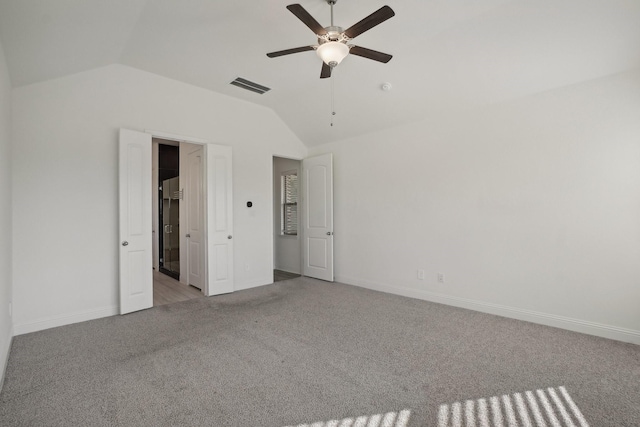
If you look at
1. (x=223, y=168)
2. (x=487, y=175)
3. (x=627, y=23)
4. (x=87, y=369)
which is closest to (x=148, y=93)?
(x=223, y=168)

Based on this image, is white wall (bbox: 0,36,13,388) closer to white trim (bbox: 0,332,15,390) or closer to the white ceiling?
white trim (bbox: 0,332,15,390)

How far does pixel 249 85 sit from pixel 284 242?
3.33m

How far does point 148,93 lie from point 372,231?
3781 mm

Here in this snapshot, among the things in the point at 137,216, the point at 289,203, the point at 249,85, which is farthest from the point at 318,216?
the point at 137,216

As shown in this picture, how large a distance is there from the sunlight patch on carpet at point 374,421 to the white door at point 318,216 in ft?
11.9

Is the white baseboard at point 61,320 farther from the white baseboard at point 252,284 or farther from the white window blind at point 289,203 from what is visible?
the white window blind at point 289,203

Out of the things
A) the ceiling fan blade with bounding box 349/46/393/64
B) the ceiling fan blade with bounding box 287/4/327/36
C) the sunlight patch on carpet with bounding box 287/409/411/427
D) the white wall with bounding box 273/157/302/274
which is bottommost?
the sunlight patch on carpet with bounding box 287/409/411/427

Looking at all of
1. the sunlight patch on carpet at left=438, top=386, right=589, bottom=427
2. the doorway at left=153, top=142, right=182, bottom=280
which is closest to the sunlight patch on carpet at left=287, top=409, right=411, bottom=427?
the sunlight patch on carpet at left=438, top=386, right=589, bottom=427

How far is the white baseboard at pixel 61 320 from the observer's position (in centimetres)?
323

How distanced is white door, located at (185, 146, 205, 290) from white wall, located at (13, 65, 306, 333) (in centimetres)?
69

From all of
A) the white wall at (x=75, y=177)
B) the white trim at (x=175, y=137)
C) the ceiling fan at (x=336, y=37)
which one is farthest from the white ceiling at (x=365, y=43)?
the white trim at (x=175, y=137)

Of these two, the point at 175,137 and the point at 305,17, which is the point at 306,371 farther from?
the point at 175,137

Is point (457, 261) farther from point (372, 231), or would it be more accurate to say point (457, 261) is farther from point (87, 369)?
point (87, 369)

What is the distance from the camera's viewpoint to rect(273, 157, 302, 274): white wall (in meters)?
6.37
